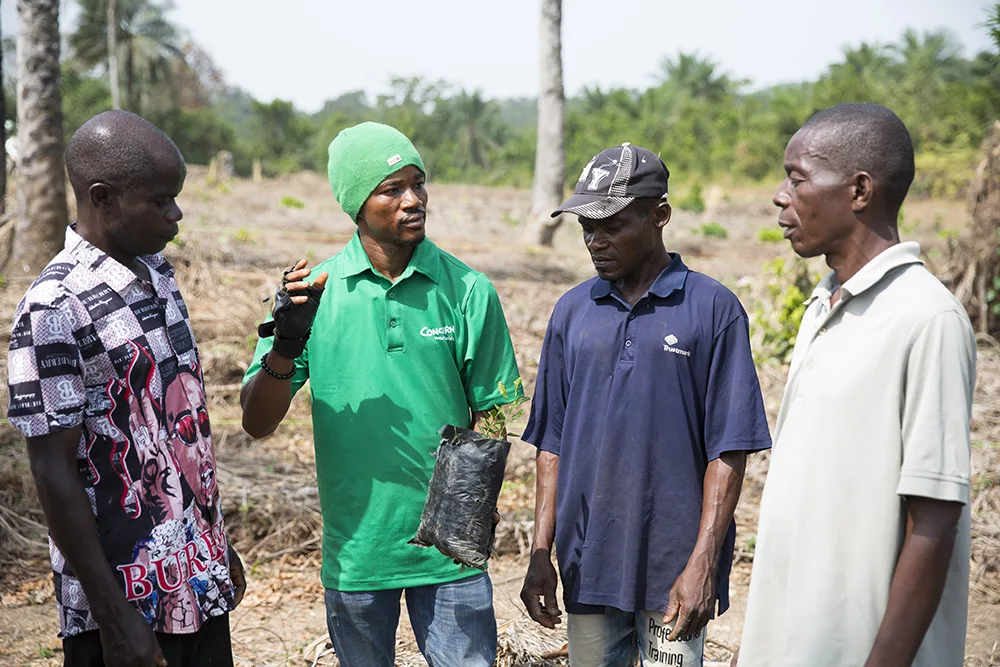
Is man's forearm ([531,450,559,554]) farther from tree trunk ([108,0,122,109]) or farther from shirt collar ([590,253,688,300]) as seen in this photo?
tree trunk ([108,0,122,109])

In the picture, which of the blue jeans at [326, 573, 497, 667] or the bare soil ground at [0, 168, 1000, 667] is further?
the bare soil ground at [0, 168, 1000, 667]

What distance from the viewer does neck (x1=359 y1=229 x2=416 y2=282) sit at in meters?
2.70

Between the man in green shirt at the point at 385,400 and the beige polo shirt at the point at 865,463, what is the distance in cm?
97

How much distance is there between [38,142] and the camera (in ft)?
24.8

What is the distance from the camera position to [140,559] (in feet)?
6.88

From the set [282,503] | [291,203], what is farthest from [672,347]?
[291,203]

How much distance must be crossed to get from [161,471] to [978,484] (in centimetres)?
474

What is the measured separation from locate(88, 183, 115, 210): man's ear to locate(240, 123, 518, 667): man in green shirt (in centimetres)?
57

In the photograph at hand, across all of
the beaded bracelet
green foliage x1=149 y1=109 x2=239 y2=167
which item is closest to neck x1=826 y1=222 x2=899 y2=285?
the beaded bracelet

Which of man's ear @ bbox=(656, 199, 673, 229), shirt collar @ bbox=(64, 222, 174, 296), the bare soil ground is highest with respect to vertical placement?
man's ear @ bbox=(656, 199, 673, 229)

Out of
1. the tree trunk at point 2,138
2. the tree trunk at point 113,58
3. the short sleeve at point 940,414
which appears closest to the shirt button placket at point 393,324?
the short sleeve at point 940,414

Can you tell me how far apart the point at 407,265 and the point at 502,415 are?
1.69 ft

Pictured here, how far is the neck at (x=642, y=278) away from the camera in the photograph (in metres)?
2.54

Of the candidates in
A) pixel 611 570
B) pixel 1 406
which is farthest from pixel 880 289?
pixel 1 406
